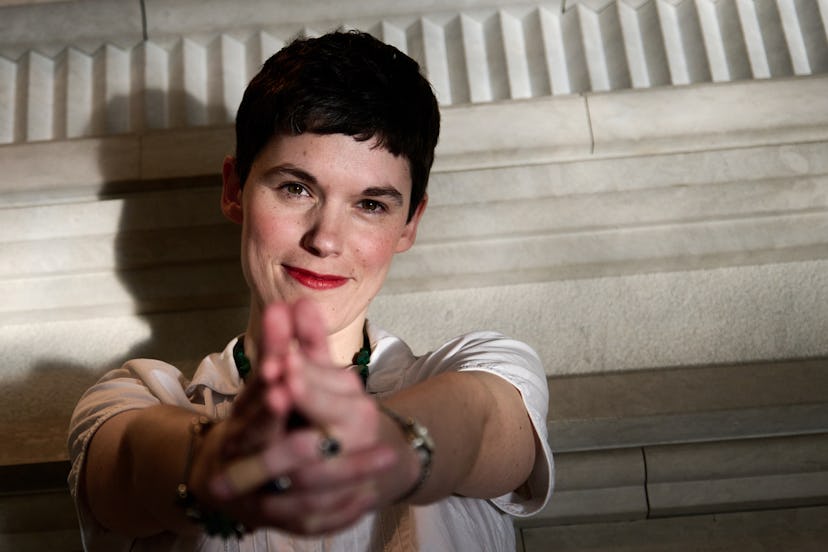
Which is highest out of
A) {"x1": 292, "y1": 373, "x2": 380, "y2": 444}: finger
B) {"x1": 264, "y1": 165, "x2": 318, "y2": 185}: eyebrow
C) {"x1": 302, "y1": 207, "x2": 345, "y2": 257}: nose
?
{"x1": 264, "y1": 165, "x2": 318, "y2": 185}: eyebrow

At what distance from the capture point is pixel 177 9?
Answer: 1.41m

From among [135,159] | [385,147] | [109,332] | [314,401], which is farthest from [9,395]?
[314,401]

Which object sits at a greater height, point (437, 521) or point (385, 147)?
point (385, 147)

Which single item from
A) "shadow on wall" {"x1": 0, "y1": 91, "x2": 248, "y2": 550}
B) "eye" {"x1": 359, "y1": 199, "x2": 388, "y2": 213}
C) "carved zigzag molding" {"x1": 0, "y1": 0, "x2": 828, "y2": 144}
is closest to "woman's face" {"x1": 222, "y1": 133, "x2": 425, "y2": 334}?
"eye" {"x1": 359, "y1": 199, "x2": 388, "y2": 213}

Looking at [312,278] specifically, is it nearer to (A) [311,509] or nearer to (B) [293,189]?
(B) [293,189]

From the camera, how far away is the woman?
2.17 feet

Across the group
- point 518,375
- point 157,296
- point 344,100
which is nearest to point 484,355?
point 518,375

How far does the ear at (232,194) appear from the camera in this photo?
1062 millimetres

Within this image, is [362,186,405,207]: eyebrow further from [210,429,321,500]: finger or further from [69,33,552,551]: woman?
[210,429,321,500]: finger

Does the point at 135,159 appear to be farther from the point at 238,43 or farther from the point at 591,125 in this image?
the point at 591,125

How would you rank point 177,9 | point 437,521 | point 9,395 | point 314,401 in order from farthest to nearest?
point 177,9 < point 9,395 < point 437,521 < point 314,401

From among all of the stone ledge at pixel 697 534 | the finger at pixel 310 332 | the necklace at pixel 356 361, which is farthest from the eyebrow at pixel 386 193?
the stone ledge at pixel 697 534

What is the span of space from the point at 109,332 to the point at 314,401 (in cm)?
100

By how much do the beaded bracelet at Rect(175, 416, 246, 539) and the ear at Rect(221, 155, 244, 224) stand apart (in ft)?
1.42
